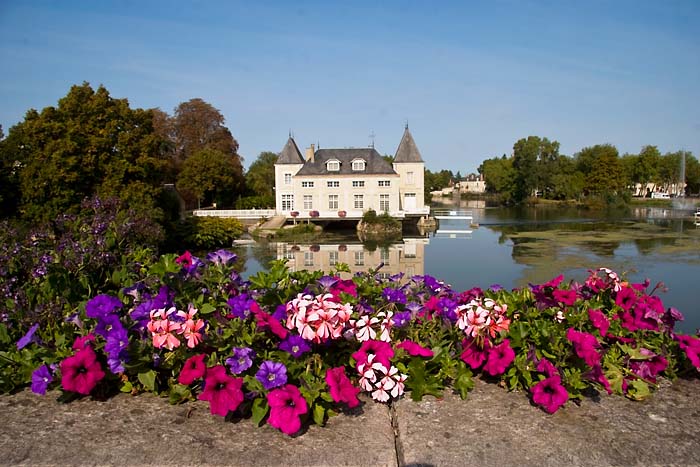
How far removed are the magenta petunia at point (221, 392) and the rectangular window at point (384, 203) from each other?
45.1 m

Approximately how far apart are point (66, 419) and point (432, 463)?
148 centimetres

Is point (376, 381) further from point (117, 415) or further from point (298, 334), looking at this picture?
point (117, 415)

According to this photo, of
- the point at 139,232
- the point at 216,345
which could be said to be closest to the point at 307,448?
the point at 216,345

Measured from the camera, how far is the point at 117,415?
2.13m

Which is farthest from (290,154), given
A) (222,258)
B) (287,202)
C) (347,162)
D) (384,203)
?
(222,258)

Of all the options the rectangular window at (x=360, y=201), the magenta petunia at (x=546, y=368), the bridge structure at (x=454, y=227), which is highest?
the rectangular window at (x=360, y=201)

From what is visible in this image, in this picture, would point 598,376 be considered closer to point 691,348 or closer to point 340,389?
point 691,348

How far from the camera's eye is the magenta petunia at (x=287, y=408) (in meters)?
1.92

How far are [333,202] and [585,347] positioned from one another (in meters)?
45.4

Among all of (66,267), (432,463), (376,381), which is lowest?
(432,463)

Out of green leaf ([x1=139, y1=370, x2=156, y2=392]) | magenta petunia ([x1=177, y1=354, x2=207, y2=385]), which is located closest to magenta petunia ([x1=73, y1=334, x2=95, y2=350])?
green leaf ([x1=139, y1=370, x2=156, y2=392])

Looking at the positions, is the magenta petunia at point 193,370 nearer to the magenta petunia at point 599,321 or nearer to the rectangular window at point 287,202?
the magenta petunia at point 599,321

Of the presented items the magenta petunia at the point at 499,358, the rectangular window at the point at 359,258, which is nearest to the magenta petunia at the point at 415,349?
the magenta petunia at the point at 499,358

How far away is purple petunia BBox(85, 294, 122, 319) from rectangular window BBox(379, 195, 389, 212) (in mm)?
44848
